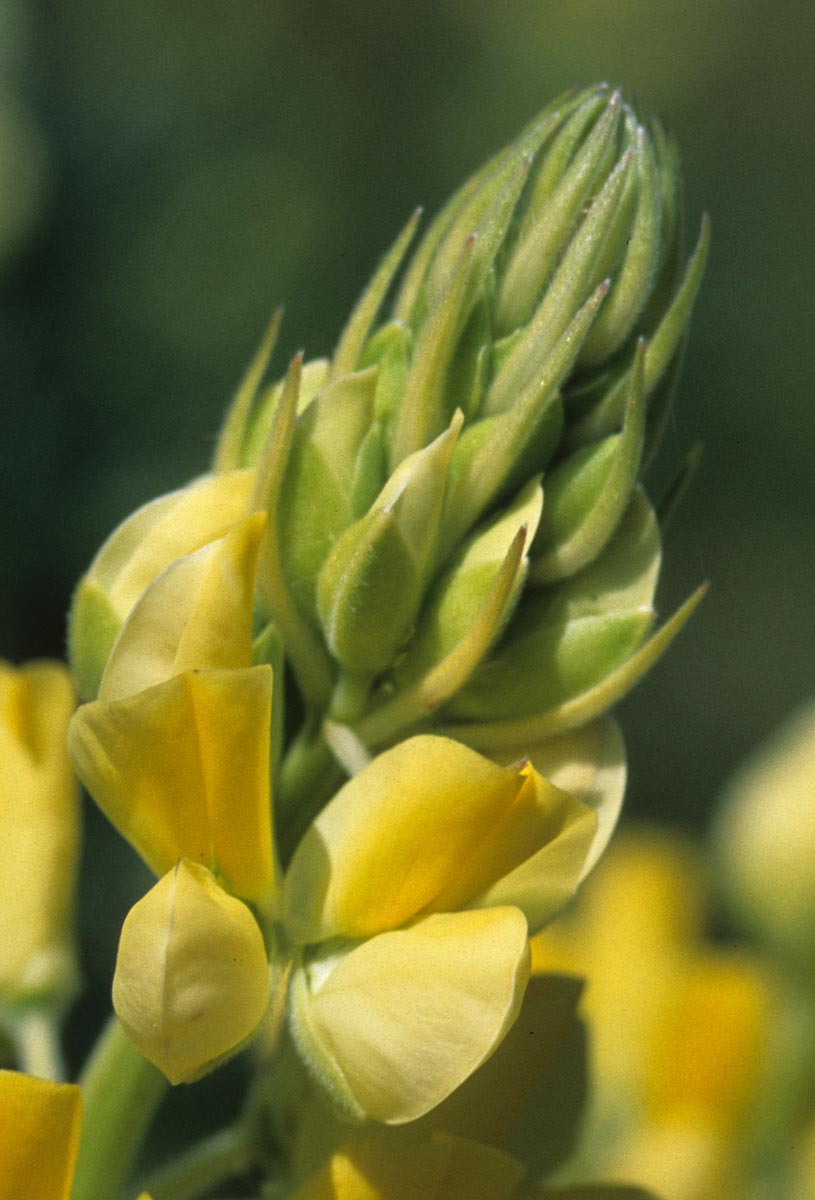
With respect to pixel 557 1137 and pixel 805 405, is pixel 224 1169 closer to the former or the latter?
pixel 557 1137

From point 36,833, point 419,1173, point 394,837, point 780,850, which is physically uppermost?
point 394,837

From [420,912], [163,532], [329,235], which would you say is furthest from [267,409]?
[329,235]

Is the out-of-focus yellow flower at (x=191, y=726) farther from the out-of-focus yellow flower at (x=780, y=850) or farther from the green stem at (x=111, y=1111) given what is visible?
the out-of-focus yellow flower at (x=780, y=850)

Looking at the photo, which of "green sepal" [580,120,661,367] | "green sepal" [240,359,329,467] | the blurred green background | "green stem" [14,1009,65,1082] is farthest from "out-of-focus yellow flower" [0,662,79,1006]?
the blurred green background

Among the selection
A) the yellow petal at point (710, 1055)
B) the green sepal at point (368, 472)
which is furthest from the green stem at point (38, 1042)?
the yellow petal at point (710, 1055)

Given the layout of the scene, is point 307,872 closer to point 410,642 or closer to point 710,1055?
point 410,642

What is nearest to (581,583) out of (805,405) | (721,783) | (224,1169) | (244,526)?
(244,526)
